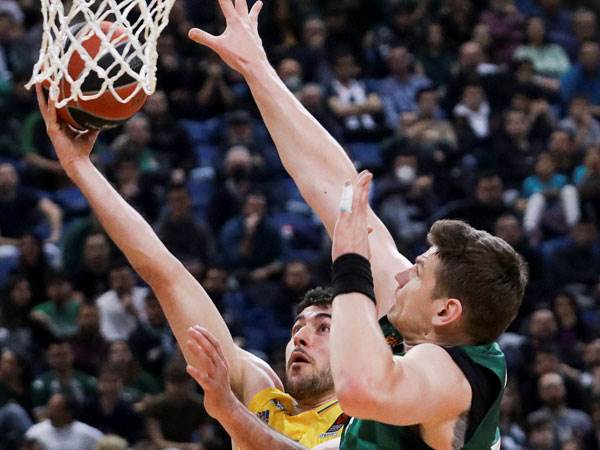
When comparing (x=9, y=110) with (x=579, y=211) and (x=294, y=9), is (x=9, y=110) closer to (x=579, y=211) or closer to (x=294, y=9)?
(x=294, y=9)

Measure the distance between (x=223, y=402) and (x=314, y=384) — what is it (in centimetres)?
79

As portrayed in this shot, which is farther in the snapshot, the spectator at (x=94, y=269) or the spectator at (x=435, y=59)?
the spectator at (x=435, y=59)

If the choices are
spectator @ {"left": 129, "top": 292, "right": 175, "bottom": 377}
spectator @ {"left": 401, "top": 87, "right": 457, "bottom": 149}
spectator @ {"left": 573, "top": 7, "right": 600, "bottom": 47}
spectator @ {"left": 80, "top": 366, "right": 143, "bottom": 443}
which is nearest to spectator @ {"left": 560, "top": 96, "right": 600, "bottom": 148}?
spectator @ {"left": 401, "top": 87, "right": 457, "bottom": 149}

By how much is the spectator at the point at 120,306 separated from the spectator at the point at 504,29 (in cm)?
522

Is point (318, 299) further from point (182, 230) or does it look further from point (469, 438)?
point (182, 230)

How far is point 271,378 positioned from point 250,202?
5413 mm

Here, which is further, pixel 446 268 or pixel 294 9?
pixel 294 9

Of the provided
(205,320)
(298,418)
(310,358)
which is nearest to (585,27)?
(310,358)

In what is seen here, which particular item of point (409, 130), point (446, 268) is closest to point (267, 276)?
point (409, 130)

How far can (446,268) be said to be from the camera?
320 centimetres

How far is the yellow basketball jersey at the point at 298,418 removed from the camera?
13.4 feet

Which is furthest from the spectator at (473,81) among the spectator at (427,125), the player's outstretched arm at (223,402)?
the player's outstretched arm at (223,402)

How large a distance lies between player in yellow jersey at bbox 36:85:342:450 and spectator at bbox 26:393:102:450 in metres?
3.89

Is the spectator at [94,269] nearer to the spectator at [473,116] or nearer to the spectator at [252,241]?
the spectator at [252,241]
